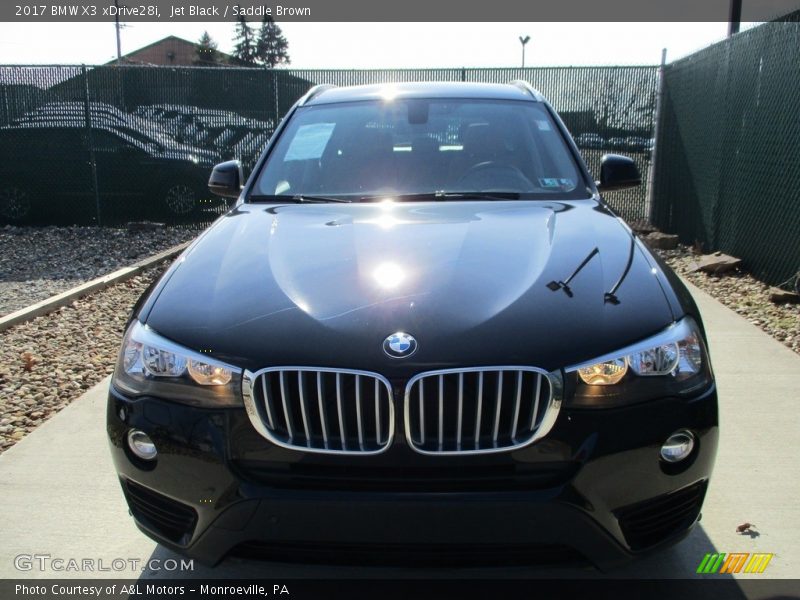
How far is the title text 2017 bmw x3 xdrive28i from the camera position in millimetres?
2039

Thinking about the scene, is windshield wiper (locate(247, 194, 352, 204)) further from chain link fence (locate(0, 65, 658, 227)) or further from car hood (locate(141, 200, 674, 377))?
chain link fence (locate(0, 65, 658, 227))

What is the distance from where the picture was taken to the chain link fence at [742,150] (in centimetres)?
676

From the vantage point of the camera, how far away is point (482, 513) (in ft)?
6.57

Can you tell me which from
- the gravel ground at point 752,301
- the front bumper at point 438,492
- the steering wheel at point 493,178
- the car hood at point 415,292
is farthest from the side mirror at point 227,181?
the gravel ground at point 752,301

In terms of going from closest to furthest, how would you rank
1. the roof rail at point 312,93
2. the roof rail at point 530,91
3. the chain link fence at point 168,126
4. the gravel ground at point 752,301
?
the roof rail at point 530,91
the roof rail at point 312,93
the gravel ground at point 752,301
the chain link fence at point 168,126

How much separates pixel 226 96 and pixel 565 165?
8353 millimetres

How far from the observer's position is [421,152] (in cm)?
374

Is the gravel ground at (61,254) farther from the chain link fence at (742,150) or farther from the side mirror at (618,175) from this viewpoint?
the chain link fence at (742,150)

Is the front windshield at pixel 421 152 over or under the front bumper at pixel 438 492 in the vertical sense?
over

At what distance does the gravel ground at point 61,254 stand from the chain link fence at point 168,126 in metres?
0.41

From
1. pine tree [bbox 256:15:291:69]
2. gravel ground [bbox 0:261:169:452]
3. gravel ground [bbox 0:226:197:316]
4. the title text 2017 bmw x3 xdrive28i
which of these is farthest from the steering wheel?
pine tree [bbox 256:15:291:69]

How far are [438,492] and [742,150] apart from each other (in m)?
6.90
